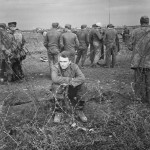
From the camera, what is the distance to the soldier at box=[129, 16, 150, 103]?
6.11m

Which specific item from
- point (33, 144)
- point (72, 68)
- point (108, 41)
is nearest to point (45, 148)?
point (33, 144)

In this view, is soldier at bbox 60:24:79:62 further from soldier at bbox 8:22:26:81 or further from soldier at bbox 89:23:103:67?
soldier at bbox 89:23:103:67

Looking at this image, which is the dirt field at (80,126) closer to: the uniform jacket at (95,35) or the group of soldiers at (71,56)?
the group of soldiers at (71,56)

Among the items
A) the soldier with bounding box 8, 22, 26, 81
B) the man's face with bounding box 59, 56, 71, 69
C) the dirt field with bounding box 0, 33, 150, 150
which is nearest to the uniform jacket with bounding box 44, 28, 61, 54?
the soldier with bounding box 8, 22, 26, 81

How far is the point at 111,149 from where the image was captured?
Answer: 13.6 feet

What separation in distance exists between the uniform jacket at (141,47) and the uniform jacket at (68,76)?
136 centimetres

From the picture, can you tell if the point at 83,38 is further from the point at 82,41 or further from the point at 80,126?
the point at 80,126

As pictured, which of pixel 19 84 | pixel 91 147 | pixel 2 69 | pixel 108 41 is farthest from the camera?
pixel 108 41

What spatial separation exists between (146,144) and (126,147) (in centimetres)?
29

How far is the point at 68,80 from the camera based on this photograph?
527cm

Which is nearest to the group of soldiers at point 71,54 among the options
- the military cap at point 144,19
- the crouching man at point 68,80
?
the crouching man at point 68,80

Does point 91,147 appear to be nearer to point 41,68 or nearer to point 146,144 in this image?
point 146,144

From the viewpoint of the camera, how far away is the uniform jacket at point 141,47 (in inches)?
238

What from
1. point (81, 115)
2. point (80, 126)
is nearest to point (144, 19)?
point (81, 115)
